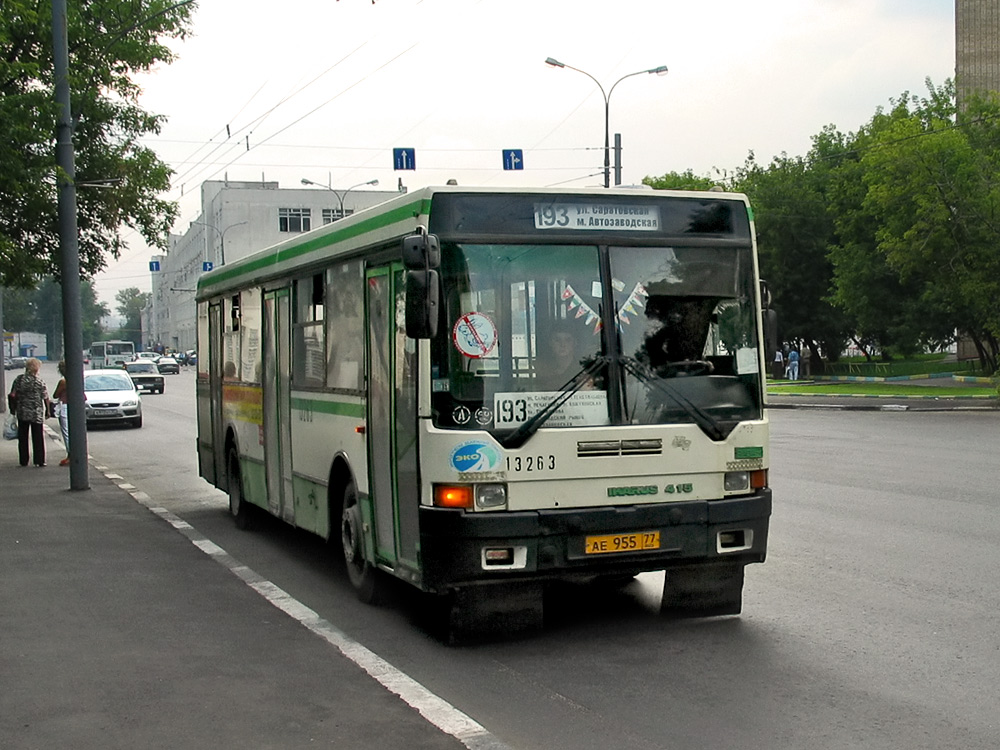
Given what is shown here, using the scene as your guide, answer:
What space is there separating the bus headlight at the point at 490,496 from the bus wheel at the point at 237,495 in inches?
245

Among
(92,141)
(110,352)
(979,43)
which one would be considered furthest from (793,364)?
(110,352)

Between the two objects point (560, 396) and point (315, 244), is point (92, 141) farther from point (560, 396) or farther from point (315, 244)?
point (560, 396)

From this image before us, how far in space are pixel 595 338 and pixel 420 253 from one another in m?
1.19

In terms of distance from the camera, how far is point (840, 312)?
199 ft

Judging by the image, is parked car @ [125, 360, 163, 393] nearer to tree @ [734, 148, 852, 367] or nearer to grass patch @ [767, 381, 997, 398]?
grass patch @ [767, 381, 997, 398]

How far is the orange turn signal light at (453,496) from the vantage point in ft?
23.5

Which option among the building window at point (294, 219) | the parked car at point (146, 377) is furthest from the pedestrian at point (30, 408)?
the building window at point (294, 219)

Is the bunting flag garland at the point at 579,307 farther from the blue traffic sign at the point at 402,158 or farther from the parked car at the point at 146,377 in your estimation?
the parked car at the point at 146,377

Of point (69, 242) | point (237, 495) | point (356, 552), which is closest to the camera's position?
point (356, 552)

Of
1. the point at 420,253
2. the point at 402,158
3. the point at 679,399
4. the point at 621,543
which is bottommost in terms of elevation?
the point at 621,543

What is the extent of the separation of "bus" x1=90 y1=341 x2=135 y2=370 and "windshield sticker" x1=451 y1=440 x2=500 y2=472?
3974 inches

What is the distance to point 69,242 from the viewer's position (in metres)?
16.9

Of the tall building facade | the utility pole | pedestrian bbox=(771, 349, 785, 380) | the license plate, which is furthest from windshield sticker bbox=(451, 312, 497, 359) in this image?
the tall building facade

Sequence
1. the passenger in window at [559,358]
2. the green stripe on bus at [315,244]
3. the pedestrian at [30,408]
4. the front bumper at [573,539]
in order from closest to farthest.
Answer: the front bumper at [573,539] < the passenger in window at [559,358] < the green stripe on bus at [315,244] < the pedestrian at [30,408]
